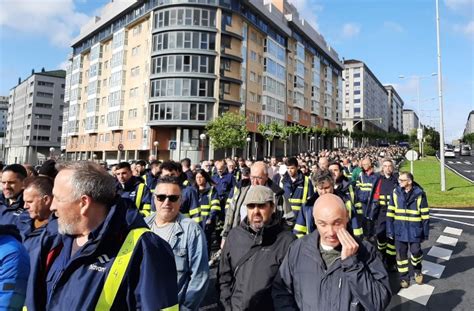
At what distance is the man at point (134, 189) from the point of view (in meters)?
6.30

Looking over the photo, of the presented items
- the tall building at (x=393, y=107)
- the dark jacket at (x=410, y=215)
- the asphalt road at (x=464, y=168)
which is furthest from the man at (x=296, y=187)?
the tall building at (x=393, y=107)

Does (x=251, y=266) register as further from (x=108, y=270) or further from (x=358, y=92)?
(x=358, y=92)

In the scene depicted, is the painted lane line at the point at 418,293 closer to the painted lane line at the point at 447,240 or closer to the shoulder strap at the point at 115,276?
the painted lane line at the point at 447,240

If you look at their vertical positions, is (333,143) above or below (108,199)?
above

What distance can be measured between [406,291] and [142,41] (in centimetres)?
4950

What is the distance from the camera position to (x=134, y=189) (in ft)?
22.1

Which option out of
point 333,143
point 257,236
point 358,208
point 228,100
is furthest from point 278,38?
point 257,236

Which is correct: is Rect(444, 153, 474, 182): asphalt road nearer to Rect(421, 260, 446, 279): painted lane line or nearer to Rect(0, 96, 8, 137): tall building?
Rect(421, 260, 446, 279): painted lane line

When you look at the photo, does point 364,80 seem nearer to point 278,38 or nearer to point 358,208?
point 278,38

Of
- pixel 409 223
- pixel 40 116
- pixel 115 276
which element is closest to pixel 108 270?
pixel 115 276

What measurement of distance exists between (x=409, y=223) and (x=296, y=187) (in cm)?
216

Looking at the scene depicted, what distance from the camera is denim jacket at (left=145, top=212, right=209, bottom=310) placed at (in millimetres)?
3015

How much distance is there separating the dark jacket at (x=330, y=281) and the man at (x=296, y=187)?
3796 millimetres

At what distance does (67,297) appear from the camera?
69.7 inches
